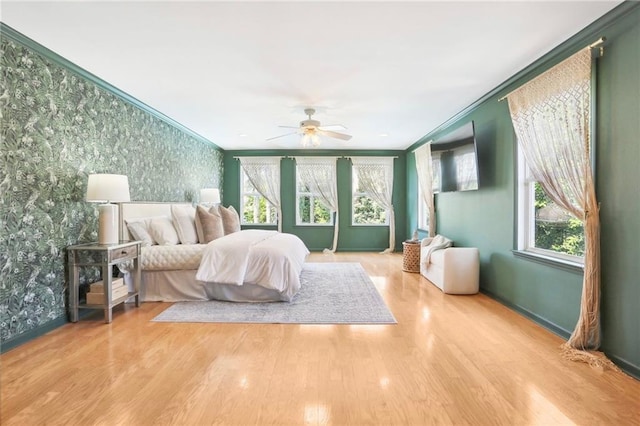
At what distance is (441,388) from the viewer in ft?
6.98

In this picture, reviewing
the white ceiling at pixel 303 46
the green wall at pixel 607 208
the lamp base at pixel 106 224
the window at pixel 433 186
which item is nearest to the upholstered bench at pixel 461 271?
the green wall at pixel 607 208

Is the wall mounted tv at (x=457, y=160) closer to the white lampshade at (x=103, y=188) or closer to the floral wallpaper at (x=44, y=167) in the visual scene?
the white lampshade at (x=103, y=188)

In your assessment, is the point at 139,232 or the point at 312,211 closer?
the point at 139,232

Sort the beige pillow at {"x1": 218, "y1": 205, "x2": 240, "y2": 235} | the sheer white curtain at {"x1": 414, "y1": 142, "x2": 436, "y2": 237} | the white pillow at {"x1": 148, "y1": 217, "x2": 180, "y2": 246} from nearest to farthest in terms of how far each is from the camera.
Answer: the white pillow at {"x1": 148, "y1": 217, "x2": 180, "y2": 246} < the beige pillow at {"x1": 218, "y1": 205, "x2": 240, "y2": 235} < the sheer white curtain at {"x1": 414, "y1": 142, "x2": 436, "y2": 237}

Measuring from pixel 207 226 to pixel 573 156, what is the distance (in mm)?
4345

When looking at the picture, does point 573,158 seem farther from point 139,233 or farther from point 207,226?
point 139,233

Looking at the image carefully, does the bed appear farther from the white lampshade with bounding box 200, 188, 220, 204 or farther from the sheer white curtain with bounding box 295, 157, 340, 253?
the sheer white curtain with bounding box 295, 157, 340, 253

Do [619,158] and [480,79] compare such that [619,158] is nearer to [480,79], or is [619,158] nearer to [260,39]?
[480,79]

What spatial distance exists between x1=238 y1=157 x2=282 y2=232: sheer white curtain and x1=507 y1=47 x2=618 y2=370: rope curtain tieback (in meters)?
5.90

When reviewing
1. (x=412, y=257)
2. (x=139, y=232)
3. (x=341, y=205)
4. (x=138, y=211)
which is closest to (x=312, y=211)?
(x=341, y=205)

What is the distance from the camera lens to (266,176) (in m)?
8.25

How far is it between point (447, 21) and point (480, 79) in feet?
4.74

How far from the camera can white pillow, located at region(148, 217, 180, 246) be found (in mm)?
4457

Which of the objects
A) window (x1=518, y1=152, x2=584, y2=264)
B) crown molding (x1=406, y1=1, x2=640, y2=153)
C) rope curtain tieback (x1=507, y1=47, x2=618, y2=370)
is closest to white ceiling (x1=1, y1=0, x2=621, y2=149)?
crown molding (x1=406, y1=1, x2=640, y2=153)
